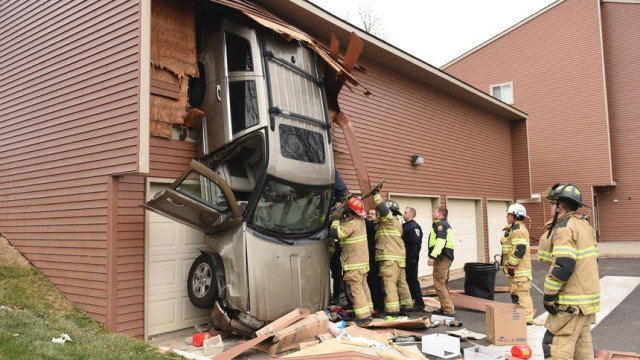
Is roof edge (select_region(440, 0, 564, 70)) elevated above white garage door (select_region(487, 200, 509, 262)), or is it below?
above

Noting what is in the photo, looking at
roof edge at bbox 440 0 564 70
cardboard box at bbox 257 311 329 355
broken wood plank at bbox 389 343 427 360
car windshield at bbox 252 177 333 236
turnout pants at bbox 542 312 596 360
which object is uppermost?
roof edge at bbox 440 0 564 70

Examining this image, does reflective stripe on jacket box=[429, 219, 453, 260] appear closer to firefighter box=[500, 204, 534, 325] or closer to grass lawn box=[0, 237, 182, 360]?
firefighter box=[500, 204, 534, 325]

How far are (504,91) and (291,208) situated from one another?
63.7 ft

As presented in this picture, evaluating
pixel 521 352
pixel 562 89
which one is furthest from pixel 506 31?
pixel 521 352

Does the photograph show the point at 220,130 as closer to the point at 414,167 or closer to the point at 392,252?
the point at 392,252

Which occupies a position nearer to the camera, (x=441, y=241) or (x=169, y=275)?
(x=169, y=275)

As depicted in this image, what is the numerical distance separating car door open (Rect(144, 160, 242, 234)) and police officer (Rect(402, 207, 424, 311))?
139 inches

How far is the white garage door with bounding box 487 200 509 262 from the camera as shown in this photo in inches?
634

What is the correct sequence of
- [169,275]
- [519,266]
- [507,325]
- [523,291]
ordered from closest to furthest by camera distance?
[507,325]
[169,275]
[523,291]
[519,266]

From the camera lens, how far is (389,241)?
7.86m

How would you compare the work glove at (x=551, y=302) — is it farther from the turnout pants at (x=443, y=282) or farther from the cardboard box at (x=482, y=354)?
the turnout pants at (x=443, y=282)

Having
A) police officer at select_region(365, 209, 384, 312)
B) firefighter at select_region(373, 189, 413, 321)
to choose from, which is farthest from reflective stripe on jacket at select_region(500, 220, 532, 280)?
police officer at select_region(365, 209, 384, 312)

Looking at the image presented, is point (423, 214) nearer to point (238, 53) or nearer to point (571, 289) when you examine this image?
point (238, 53)

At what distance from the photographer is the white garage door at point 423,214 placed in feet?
40.8
